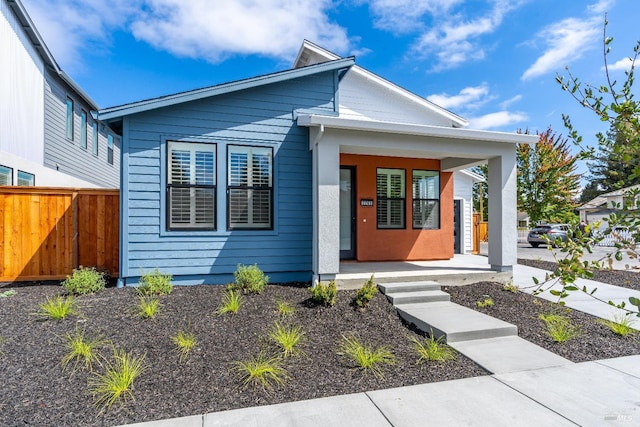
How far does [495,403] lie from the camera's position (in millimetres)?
2910

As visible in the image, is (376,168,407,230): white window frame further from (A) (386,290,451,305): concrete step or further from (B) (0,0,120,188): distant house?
(B) (0,0,120,188): distant house

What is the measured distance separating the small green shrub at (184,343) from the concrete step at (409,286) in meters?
3.13

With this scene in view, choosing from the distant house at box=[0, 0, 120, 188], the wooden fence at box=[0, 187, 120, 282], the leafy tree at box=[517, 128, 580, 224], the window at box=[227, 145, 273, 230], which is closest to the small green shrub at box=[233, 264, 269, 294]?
the window at box=[227, 145, 273, 230]

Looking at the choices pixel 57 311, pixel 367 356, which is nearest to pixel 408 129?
pixel 367 356

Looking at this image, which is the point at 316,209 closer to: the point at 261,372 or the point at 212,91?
the point at 212,91

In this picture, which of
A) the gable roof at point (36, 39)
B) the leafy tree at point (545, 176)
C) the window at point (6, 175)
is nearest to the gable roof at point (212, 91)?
the window at point (6, 175)

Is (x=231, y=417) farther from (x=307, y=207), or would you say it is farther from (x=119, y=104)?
(x=119, y=104)

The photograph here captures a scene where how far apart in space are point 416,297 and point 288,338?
2520mm

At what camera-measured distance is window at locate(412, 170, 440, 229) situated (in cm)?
853

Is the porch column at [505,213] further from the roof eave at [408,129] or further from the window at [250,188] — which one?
the window at [250,188]

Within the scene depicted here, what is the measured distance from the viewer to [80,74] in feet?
40.9

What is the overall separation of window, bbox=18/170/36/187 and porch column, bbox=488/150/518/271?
11.3 m

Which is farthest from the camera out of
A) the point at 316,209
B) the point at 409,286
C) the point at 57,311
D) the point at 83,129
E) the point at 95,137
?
the point at 95,137

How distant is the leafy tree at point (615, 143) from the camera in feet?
4.53
